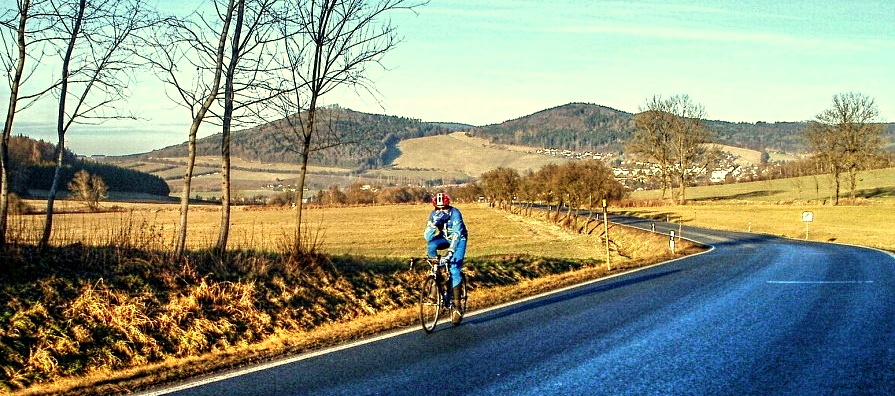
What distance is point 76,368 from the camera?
7.87 metres

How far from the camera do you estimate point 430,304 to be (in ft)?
34.9

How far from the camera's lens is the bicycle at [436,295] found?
34.5 feet

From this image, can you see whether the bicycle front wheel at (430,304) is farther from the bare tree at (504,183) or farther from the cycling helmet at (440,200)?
the bare tree at (504,183)

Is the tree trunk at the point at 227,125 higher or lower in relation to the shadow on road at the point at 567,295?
higher

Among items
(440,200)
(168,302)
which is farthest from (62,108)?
(440,200)

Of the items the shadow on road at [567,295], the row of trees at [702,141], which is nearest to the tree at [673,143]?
the row of trees at [702,141]

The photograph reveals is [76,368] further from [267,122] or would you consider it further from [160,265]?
[267,122]

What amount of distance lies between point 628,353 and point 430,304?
304cm

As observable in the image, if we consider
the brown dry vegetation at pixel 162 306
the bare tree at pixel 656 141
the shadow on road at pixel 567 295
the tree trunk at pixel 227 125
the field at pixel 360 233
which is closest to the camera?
the brown dry vegetation at pixel 162 306

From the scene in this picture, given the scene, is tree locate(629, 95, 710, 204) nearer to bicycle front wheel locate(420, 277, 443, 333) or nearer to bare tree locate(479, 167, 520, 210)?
bare tree locate(479, 167, 520, 210)

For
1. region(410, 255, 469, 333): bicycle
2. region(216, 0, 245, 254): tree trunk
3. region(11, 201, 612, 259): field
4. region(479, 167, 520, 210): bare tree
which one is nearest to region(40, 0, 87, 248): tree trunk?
region(11, 201, 612, 259): field

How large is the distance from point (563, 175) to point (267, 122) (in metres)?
51.6

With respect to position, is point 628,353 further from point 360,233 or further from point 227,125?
point 360,233

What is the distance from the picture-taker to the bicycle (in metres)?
10.5
